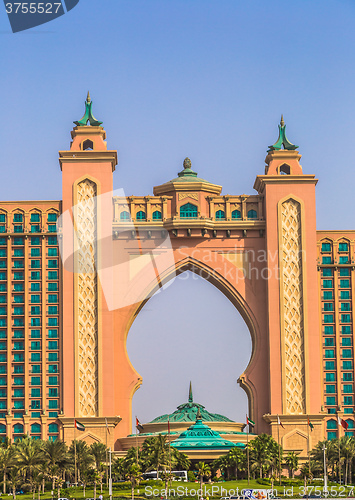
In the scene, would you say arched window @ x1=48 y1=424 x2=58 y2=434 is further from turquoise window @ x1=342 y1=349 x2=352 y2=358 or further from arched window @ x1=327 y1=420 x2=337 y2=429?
turquoise window @ x1=342 y1=349 x2=352 y2=358

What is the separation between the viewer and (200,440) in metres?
108

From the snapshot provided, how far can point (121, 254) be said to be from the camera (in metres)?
115

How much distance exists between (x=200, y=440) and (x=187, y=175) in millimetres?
28795

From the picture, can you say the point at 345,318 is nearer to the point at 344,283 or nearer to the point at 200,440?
the point at 344,283

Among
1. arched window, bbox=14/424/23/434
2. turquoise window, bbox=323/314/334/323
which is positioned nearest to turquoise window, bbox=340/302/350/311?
turquoise window, bbox=323/314/334/323

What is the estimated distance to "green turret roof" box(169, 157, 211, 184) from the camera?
118000 millimetres

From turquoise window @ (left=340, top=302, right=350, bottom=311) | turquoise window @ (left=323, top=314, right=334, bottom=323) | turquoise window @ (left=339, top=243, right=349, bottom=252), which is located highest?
turquoise window @ (left=339, top=243, right=349, bottom=252)

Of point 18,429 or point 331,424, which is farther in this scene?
point 331,424

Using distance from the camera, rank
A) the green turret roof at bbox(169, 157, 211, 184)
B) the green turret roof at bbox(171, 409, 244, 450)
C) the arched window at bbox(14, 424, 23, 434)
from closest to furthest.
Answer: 1. the green turret roof at bbox(171, 409, 244, 450)
2. the arched window at bbox(14, 424, 23, 434)
3. the green turret roof at bbox(169, 157, 211, 184)

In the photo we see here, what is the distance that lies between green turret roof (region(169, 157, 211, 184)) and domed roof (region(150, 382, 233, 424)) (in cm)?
2367

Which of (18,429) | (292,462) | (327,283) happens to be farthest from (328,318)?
(18,429)

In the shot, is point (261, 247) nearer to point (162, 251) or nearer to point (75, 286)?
point (162, 251)

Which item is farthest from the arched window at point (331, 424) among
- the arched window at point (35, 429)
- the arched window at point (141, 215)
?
the arched window at point (35, 429)

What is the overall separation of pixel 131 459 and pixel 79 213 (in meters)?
26.5
